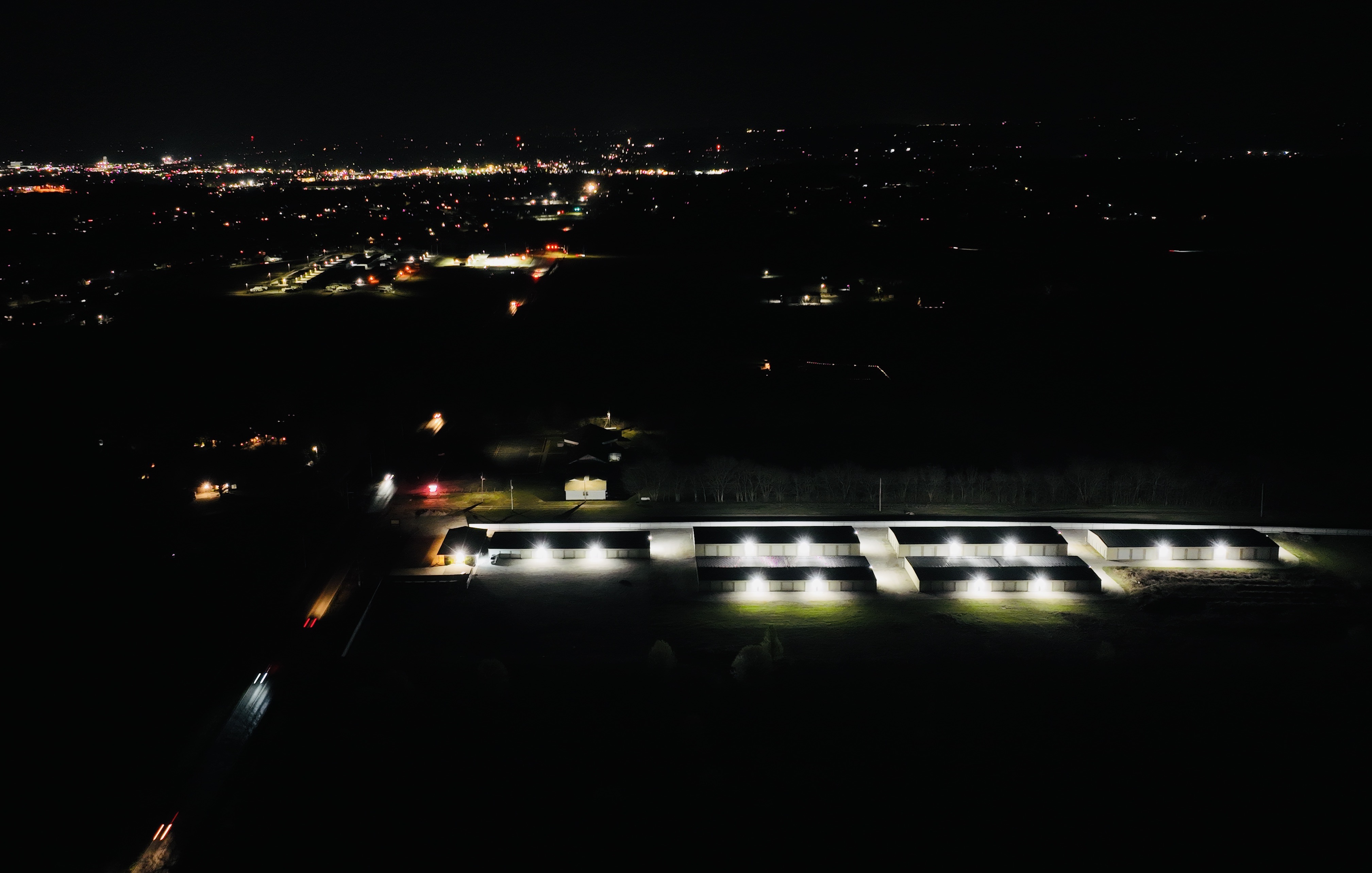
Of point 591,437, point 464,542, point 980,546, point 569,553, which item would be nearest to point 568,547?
point 569,553

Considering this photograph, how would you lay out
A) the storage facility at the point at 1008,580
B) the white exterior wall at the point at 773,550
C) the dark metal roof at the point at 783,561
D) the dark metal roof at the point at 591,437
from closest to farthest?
the storage facility at the point at 1008,580
the dark metal roof at the point at 783,561
the white exterior wall at the point at 773,550
the dark metal roof at the point at 591,437

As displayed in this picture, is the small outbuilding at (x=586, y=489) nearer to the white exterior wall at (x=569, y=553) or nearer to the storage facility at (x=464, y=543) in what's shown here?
the storage facility at (x=464, y=543)

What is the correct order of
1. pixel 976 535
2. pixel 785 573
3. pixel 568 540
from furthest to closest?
pixel 976 535 < pixel 568 540 < pixel 785 573

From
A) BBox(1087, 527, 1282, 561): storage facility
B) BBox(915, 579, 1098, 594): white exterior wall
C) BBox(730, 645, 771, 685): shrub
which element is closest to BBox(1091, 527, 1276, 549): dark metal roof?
BBox(1087, 527, 1282, 561): storage facility

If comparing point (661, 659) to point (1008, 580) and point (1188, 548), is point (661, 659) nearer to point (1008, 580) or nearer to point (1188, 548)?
point (1008, 580)

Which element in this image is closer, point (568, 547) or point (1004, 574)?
point (1004, 574)

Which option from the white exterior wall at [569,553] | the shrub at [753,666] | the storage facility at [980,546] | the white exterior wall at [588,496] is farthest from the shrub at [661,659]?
the white exterior wall at [588,496]

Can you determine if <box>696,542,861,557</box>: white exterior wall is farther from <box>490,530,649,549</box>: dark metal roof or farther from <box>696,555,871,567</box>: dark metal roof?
<box>490,530,649,549</box>: dark metal roof
